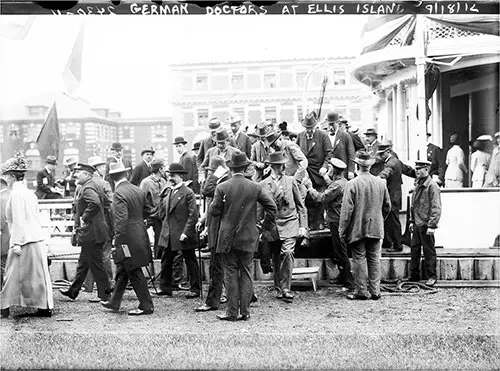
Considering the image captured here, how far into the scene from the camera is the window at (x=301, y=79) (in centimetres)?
1481

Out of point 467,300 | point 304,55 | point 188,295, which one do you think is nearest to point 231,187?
point 188,295

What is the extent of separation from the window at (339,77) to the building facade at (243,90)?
2.78m

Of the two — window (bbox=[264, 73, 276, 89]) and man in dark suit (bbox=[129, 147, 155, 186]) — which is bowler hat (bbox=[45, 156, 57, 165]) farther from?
window (bbox=[264, 73, 276, 89])

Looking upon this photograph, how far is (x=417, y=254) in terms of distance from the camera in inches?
429

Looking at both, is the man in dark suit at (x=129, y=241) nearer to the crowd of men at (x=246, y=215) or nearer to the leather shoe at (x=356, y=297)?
the crowd of men at (x=246, y=215)

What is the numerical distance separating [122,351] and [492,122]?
11177 millimetres

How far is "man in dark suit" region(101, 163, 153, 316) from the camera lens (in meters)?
9.27

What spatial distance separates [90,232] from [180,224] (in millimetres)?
1273

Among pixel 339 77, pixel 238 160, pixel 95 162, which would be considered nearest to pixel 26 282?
pixel 95 162

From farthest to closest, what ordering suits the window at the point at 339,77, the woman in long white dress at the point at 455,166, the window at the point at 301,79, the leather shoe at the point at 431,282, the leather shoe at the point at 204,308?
the window at the point at 339,77 < the window at the point at 301,79 < the woman in long white dress at the point at 455,166 < the leather shoe at the point at 431,282 < the leather shoe at the point at 204,308

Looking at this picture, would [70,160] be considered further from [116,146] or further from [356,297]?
[356,297]

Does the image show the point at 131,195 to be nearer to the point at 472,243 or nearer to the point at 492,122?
Result: the point at 472,243

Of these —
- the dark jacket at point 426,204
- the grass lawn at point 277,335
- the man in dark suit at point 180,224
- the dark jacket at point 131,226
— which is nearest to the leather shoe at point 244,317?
the grass lawn at point 277,335

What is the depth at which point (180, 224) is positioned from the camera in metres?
10.4
